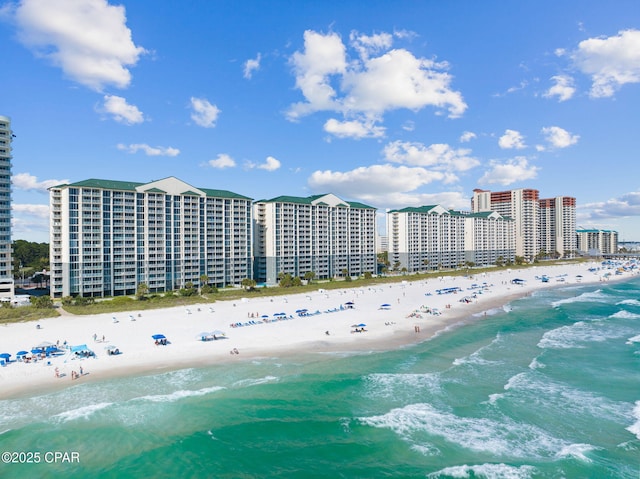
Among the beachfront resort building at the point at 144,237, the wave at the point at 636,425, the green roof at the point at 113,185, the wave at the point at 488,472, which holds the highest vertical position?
the green roof at the point at 113,185

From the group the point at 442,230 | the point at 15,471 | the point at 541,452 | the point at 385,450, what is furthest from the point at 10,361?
the point at 442,230

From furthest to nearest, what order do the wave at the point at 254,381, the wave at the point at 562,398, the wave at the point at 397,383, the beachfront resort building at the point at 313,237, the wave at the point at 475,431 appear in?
the beachfront resort building at the point at 313,237 → the wave at the point at 254,381 → the wave at the point at 397,383 → the wave at the point at 562,398 → the wave at the point at 475,431

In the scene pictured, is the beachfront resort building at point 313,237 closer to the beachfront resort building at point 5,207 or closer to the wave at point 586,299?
the beachfront resort building at point 5,207

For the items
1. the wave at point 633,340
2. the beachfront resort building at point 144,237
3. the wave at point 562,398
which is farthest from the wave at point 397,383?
the beachfront resort building at point 144,237

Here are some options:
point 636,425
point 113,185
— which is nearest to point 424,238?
point 113,185

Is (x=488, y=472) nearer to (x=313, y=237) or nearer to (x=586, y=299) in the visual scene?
(x=586, y=299)

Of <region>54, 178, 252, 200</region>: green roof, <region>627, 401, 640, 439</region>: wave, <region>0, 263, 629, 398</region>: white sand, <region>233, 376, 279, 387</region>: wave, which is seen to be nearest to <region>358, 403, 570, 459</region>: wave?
<region>627, 401, 640, 439</region>: wave

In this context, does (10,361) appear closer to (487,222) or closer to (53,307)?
(53,307)
